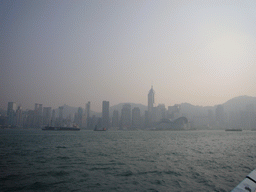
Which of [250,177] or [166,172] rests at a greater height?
[250,177]

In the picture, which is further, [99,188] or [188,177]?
[188,177]

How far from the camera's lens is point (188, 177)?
15.0 m

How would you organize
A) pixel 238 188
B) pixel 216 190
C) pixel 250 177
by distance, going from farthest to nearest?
pixel 216 190 < pixel 250 177 < pixel 238 188

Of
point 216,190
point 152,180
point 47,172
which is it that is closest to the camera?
point 216,190

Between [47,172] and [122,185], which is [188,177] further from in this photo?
[47,172]

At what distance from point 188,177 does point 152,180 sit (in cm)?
329

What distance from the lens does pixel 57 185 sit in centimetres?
1274

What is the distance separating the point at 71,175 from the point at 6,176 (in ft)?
17.7

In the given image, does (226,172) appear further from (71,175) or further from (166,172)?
(71,175)

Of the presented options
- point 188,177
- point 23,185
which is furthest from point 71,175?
point 188,177

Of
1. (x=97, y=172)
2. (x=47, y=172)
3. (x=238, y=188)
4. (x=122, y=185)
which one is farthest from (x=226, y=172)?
(x=47, y=172)

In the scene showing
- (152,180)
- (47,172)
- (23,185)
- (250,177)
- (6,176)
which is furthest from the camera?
(47,172)

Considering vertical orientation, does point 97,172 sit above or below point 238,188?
below

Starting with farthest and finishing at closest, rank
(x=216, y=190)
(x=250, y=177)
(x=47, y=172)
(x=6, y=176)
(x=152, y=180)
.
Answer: (x=47, y=172), (x=6, y=176), (x=152, y=180), (x=216, y=190), (x=250, y=177)
